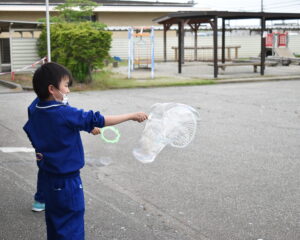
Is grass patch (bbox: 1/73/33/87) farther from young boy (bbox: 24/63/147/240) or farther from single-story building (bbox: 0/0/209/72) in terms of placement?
young boy (bbox: 24/63/147/240)

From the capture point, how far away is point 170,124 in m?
3.91

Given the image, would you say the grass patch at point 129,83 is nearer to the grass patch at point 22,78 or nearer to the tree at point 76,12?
the grass patch at point 22,78

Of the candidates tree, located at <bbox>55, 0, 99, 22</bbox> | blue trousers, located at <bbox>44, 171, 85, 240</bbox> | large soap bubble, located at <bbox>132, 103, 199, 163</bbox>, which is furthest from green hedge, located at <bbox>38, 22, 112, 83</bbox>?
blue trousers, located at <bbox>44, 171, 85, 240</bbox>

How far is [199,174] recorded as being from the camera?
6.11 meters

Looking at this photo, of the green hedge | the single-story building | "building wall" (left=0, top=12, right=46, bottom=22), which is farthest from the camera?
"building wall" (left=0, top=12, right=46, bottom=22)

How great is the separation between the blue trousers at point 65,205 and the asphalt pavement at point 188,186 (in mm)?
791

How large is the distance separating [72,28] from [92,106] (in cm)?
598

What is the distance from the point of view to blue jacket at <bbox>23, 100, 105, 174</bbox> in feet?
10.7

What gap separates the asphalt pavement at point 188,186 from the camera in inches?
171

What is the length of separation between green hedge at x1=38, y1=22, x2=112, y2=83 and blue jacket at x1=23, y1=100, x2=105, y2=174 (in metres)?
13.5

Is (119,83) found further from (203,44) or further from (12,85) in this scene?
(203,44)

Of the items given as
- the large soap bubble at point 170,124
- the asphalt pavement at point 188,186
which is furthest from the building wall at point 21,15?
the large soap bubble at point 170,124

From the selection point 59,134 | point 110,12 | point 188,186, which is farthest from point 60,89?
point 110,12

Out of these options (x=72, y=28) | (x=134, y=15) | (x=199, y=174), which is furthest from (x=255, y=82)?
(x=134, y=15)
